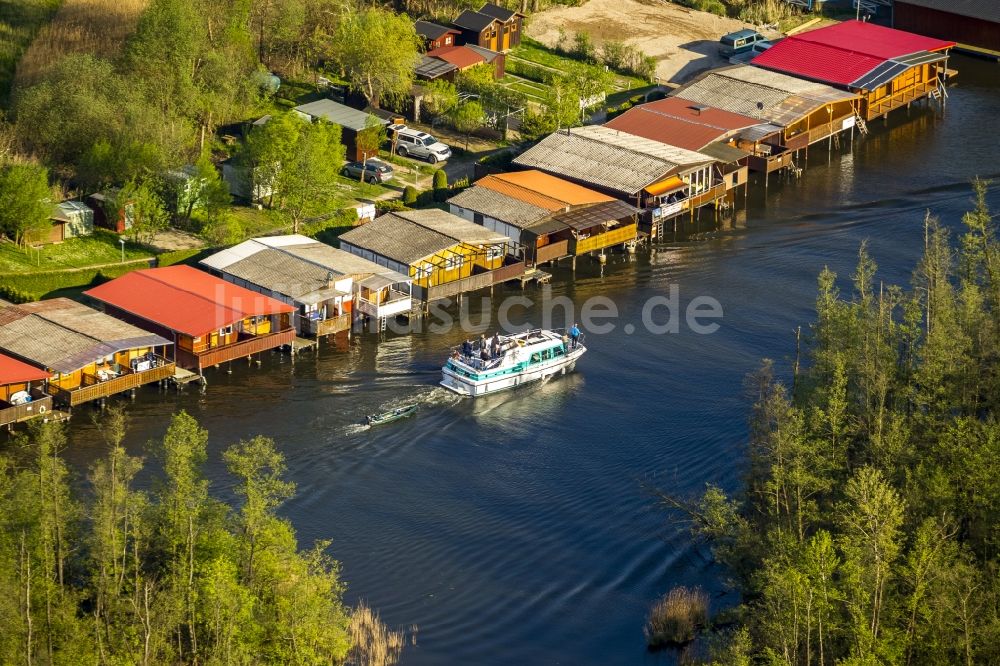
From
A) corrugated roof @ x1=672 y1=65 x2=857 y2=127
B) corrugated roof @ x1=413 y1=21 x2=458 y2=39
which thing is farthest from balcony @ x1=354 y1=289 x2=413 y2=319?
corrugated roof @ x1=413 y1=21 x2=458 y2=39

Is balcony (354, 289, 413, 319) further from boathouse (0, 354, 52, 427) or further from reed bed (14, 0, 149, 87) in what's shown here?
reed bed (14, 0, 149, 87)

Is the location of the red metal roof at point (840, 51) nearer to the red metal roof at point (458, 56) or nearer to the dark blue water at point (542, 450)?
the dark blue water at point (542, 450)

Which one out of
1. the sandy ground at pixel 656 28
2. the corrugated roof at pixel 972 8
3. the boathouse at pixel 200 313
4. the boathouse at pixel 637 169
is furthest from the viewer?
the corrugated roof at pixel 972 8

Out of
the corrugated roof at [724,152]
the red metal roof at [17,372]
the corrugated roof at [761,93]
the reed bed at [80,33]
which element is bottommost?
the red metal roof at [17,372]

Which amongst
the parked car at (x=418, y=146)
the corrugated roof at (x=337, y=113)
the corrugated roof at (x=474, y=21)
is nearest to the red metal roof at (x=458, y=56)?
the corrugated roof at (x=474, y=21)

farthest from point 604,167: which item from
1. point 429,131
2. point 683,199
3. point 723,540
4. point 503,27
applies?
point 723,540

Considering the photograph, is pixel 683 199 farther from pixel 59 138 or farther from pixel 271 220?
pixel 59 138
